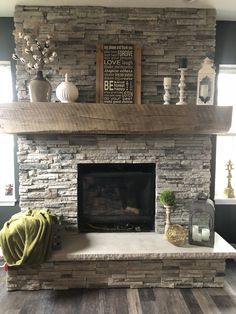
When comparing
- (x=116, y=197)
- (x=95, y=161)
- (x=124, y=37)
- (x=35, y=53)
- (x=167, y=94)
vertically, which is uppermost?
(x=124, y=37)

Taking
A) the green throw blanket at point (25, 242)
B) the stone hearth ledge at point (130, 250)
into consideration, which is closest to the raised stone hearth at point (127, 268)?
the stone hearth ledge at point (130, 250)

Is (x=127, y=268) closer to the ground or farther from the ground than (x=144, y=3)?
closer to the ground

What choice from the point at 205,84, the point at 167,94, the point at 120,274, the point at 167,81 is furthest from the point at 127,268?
the point at 205,84

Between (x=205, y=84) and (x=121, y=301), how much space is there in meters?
2.00

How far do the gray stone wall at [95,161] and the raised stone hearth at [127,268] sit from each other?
1.46ft

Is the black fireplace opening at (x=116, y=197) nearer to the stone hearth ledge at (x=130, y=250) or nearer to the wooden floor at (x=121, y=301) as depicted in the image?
the stone hearth ledge at (x=130, y=250)

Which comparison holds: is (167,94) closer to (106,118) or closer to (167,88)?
(167,88)

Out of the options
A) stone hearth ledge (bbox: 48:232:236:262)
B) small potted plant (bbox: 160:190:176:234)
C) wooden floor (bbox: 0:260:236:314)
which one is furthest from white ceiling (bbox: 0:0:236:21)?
wooden floor (bbox: 0:260:236:314)

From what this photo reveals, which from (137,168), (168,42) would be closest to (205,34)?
(168,42)

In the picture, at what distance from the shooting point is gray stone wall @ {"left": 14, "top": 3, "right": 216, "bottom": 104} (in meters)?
2.63

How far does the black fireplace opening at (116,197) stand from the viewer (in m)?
2.86

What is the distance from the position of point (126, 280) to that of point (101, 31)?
2.26 metres

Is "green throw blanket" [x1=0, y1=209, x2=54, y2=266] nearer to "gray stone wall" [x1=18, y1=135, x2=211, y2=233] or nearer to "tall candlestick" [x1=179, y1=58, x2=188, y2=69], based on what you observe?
→ "gray stone wall" [x1=18, y1=135, x2=211, y2=233]

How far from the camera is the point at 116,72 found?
8.72ft
